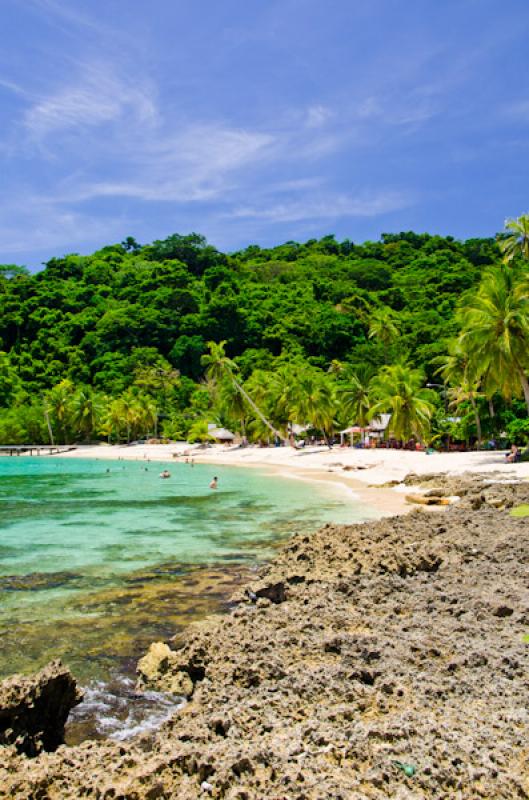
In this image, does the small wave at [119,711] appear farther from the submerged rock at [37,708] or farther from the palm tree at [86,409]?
the palm tree at [86,409]

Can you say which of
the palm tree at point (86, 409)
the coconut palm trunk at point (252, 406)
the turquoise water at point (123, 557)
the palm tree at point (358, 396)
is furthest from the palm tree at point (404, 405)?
the palm tree at point (86, 409)

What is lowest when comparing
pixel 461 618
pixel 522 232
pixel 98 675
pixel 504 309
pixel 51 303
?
pixel 98 675

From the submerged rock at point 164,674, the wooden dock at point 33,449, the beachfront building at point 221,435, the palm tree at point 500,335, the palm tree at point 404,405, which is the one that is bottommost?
the submerged rock at point 164,674

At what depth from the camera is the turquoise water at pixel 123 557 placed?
704 cm

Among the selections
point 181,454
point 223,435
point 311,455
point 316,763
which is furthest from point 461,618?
point 223,435

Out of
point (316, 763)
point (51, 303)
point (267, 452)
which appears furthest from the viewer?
point (51, 303)

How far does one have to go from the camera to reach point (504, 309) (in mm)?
27750

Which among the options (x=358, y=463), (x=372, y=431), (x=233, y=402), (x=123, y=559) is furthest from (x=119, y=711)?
(x=233, y=402)

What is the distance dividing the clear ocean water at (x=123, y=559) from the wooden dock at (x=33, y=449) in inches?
1787

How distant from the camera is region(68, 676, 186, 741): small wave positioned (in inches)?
189

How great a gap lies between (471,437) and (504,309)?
14778 millimetres

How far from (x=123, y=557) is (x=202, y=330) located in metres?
69.1

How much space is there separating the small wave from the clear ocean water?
0.94 feet

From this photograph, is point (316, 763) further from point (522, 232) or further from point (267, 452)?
point (267, 452)
